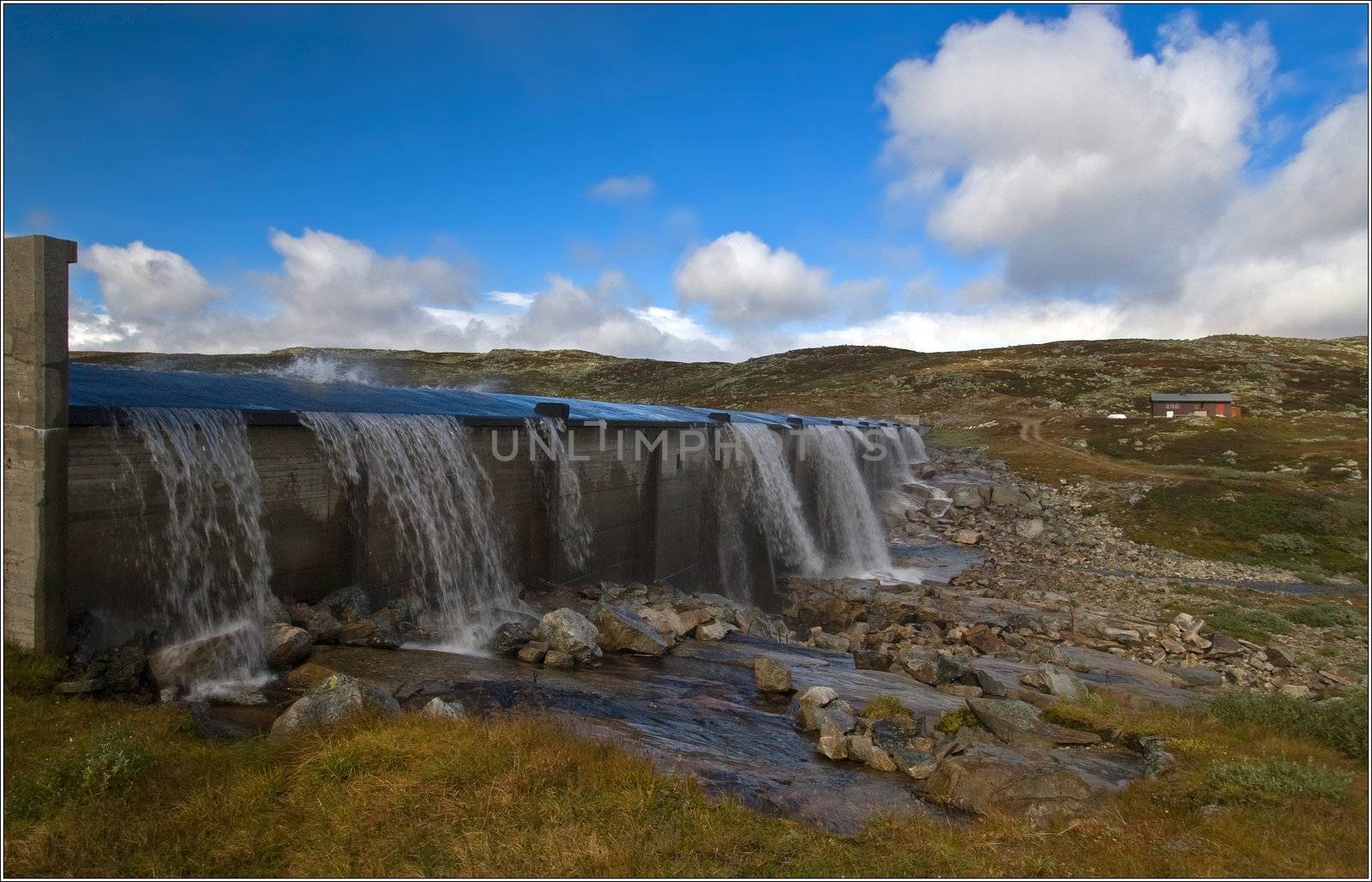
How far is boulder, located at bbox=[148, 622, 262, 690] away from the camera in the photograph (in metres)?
8.91

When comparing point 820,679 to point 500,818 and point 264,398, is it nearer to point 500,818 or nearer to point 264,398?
point 500,818

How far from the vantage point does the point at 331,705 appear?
766cm

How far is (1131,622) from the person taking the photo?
19.0 m

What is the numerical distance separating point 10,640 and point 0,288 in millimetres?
3996

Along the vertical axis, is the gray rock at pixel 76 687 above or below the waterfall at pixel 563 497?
below

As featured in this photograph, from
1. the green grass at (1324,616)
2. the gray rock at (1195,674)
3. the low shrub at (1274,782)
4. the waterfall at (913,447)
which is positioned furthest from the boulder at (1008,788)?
the waterfall at (913,447)

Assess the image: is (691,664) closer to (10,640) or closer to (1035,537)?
(10,640)

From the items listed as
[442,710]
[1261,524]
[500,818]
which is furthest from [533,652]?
[1261,524]

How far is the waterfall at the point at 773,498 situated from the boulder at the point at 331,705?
1895 centimetres

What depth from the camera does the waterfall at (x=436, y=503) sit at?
13141 millimetres

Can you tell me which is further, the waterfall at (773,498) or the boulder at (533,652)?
the waterfall at (773,498)

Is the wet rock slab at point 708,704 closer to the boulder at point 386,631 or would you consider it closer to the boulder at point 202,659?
the boulder at point 386,631

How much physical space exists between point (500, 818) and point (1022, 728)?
720cm

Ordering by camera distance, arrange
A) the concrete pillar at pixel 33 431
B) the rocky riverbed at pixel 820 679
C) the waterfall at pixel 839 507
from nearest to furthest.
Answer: the rocky riverbed at pixel 820 679, the concrete pillar at pixel 33 431, the waterfall at pixel 839 507
